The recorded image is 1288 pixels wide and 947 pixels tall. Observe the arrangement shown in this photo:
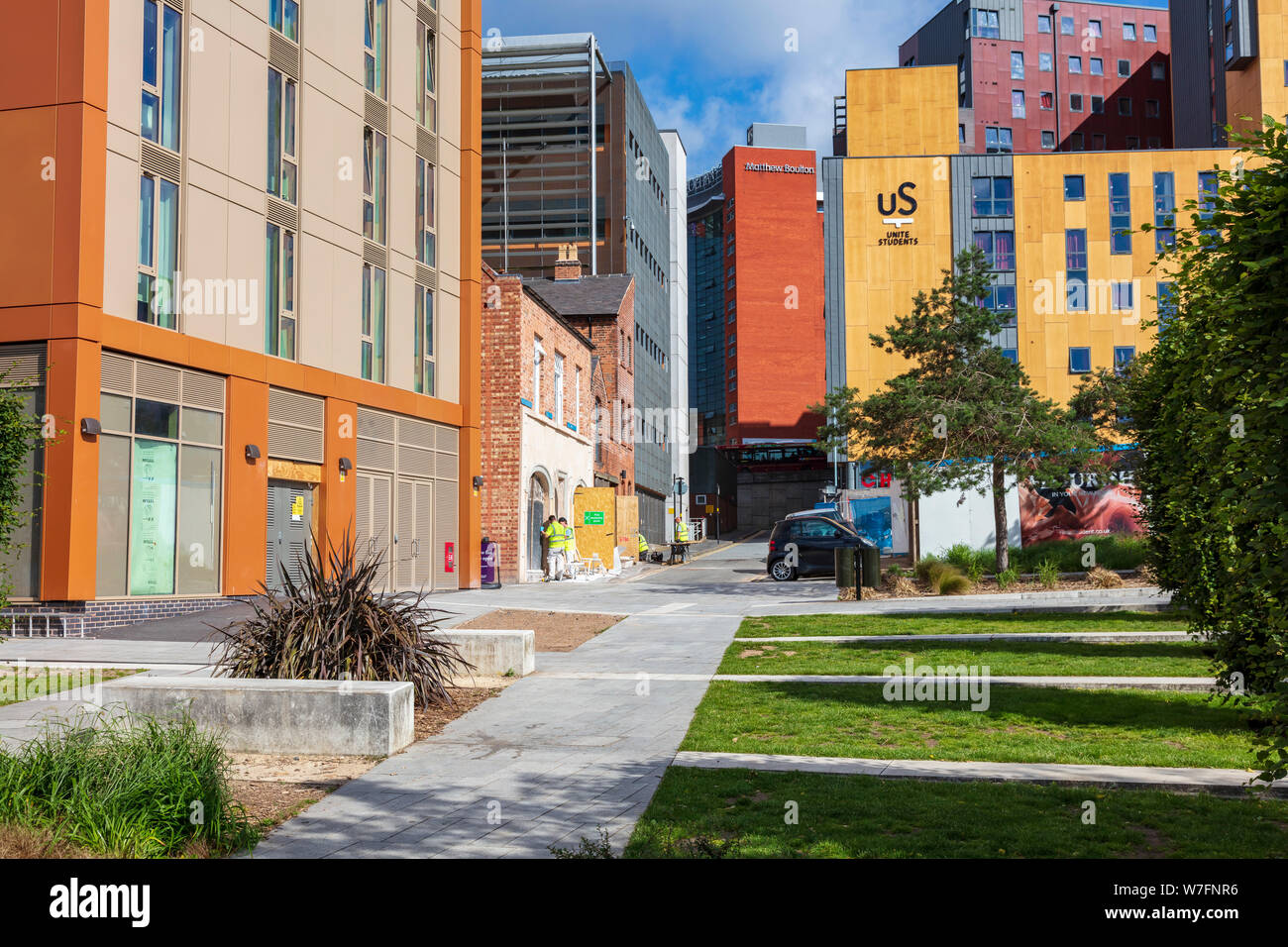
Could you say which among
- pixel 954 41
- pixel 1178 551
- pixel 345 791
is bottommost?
pixel 345 791

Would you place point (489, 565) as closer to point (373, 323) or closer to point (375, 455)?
point (375, 455)

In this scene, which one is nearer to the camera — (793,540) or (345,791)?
(345,791)

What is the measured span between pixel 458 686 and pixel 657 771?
4072 mm

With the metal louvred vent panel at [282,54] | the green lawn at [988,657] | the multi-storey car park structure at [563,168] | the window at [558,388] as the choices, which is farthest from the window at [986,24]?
the green lawn at [988,657]

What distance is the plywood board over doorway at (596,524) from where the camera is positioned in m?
33.2

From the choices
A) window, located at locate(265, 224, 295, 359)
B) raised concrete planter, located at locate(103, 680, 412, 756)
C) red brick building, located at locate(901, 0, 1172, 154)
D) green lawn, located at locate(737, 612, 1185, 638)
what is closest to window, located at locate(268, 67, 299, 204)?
window, located at locate(265, 224, 295, 359)

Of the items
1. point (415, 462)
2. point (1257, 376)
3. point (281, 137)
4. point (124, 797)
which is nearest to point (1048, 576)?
point (415, 462)

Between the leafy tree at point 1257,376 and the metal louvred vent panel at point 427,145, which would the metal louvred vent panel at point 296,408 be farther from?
the leafy tree at point 1257,376

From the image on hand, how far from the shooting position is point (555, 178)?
55.9 m

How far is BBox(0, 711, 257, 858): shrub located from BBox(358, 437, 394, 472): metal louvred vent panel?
58.3ft

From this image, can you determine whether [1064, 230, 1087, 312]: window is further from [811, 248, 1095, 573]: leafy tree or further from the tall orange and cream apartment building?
the tall orange and cream apartment building

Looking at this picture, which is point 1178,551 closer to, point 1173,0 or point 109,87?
point 109,87

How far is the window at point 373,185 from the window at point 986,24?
234ft
